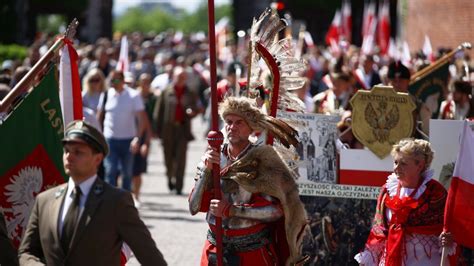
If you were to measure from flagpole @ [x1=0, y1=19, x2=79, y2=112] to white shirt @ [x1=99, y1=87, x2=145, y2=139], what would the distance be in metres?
5.42

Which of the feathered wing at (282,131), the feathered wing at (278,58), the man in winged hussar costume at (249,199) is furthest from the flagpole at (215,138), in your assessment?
the feathered wing at (278,58)

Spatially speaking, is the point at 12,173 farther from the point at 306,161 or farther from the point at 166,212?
the point at 166,212

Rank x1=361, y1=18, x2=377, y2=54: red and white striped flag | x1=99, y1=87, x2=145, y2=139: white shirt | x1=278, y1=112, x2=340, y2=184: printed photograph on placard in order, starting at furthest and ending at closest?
x1=361, y1=18, x2=377, y2=54: red and white striped flag, x1=99, y1=87, x2=145, y2=139: white shirt, x1=278, y1=112, x2=340, y2=184: printed photograph on placard

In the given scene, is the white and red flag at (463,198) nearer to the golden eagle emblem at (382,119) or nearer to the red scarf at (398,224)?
the red scarf at (398,224)

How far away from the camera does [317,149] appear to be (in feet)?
34.6

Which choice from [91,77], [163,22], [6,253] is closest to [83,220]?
[6,253]

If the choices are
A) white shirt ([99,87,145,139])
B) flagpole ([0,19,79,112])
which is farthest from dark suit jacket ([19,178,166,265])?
white shirt ([99,87,145,139])

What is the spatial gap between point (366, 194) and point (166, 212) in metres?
5.86

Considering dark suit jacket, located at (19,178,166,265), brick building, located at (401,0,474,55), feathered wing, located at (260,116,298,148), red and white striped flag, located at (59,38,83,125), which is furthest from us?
brick building, located at (401,0,474,55)

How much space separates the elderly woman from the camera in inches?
318

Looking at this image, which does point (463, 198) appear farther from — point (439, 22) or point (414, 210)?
point (439, 22)

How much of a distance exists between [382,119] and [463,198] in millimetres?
2174

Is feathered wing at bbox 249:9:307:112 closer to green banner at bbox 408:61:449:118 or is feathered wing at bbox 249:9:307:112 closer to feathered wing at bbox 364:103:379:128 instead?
feathered wing at bbox 364:103:379:128

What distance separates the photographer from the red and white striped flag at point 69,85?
9.10 meters
